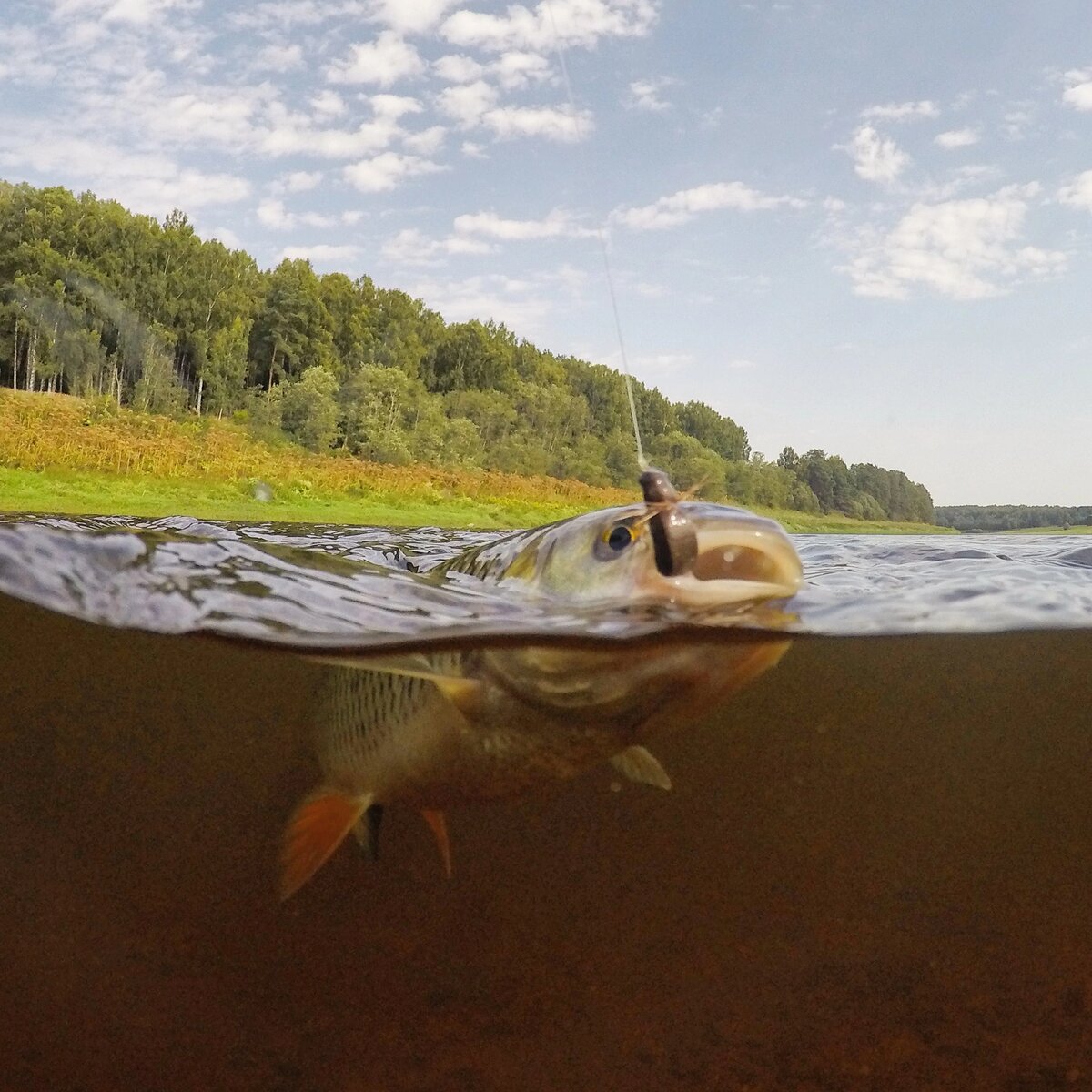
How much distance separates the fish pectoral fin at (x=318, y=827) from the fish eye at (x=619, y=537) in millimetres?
1131

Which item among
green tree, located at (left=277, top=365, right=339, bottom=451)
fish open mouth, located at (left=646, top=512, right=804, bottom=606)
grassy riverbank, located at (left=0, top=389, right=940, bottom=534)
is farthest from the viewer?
green tree, located at (left=277, top=365, right=339, bottom=451)

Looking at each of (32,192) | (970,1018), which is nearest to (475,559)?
(970,1018)

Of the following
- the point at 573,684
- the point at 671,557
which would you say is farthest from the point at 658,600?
the point at 573,684

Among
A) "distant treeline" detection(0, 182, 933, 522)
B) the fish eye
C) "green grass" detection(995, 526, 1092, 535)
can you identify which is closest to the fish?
the fish eye

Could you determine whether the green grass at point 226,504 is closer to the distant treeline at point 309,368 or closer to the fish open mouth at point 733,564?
the distant treeline at point 309,368

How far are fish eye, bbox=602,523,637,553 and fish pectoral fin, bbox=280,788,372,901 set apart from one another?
1.13 meters

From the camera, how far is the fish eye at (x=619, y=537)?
8.34 ft

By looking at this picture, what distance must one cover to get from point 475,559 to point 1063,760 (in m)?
6.04

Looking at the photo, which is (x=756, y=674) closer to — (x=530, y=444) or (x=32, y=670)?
(x=32, y=670)

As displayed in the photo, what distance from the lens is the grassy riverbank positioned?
30.8 ft

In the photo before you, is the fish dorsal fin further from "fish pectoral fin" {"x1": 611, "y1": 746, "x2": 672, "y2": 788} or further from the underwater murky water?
"fish pectoral fin" {"x1": 611, "y1": 746, "x2": 672, "y2": 788}

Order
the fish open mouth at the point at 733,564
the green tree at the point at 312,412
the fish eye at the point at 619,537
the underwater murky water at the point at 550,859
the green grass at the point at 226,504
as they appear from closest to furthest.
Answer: the fish open mouth at the point at 733,564 < the fish eye at the point at 619,537 < the underwater murky water at the point at 550,859 < the green grass at the point at 226,504 < the green tree at the point at 312,412

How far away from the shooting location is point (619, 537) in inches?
102

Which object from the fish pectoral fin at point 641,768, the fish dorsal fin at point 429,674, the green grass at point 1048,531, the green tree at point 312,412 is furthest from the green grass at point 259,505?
the fish dorsal fin at point 429,674
